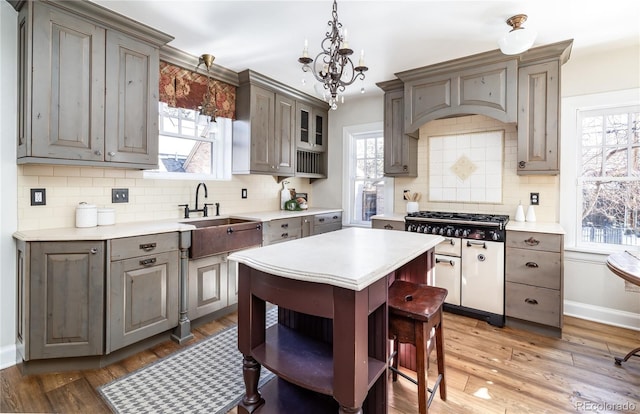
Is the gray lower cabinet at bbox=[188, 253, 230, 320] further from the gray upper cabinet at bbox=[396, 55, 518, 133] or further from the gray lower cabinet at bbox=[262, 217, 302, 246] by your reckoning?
the gray upper cabinet at bbox=[396, 55, 518, 133]

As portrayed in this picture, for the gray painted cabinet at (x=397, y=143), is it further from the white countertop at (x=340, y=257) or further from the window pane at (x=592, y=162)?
the white countertop at (x=340, y=257)

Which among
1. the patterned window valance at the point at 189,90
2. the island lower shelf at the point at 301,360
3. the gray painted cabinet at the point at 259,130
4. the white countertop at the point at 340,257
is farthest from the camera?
the gray painted cabinet at the point at 259,130

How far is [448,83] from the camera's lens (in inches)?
129

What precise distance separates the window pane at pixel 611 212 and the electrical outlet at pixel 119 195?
446 centimetres

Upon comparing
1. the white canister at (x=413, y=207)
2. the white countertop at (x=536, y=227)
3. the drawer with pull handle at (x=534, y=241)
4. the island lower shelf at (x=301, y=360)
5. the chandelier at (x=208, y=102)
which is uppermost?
the chandelier at (x=208, y=102)

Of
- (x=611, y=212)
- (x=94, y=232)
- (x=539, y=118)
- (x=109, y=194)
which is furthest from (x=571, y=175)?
(x=109, y=194)

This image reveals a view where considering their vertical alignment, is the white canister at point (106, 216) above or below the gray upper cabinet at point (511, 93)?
below

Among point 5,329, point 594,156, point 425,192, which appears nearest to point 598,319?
point 594,156

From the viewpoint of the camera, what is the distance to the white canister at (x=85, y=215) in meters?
2.43

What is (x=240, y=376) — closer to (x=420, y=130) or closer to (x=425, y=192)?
(x=425, y=192)

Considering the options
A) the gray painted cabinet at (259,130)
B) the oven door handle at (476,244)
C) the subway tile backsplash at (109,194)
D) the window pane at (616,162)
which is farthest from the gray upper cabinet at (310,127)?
the window pane at (616,162)

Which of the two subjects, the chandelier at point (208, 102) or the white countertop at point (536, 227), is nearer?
the white countertop at point (536, 227)

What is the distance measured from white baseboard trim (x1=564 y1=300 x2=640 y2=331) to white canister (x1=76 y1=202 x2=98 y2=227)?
Result: 14.7 ft

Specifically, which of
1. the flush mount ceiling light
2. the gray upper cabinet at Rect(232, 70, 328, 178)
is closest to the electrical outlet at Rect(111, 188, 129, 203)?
the gray upper cabinet at Rect(232, 70, 328, 178)
